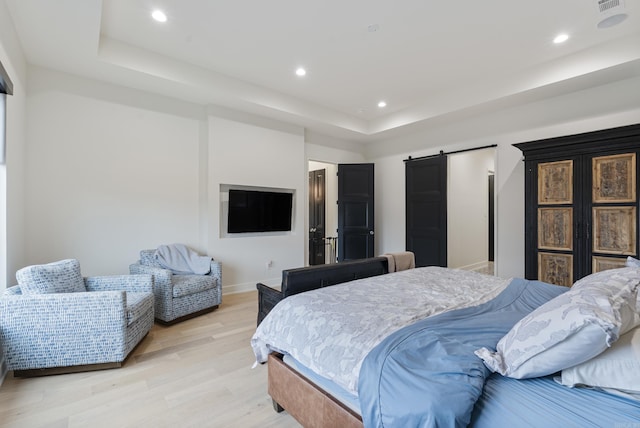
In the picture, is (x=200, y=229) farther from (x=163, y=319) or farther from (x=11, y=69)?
(x=11, y=69)

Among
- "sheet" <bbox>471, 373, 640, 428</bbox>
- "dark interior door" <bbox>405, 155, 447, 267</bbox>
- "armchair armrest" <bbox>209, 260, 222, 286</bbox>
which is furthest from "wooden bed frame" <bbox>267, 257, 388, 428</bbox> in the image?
"dark interior door" <bbox>405, 155, 447, 267</bbox>

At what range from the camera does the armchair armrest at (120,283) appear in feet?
9.40

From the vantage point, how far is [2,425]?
1736mm

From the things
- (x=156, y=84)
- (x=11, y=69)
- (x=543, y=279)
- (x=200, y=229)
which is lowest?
(x=543, y=279)

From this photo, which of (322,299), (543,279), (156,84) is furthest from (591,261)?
(156,84)

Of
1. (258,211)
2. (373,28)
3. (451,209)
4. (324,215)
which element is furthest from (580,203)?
(324,215)

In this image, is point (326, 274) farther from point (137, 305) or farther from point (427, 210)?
point (427, 210)

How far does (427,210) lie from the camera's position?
17.1ft

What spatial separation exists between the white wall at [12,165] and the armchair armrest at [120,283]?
579 millimetres

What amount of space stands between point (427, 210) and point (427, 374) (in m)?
4.46

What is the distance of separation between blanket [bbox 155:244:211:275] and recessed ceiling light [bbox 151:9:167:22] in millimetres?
2498

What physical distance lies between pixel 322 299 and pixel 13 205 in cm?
291

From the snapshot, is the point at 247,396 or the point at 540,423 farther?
the point at 247,396

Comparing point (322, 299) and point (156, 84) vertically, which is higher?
point (156, 84)
